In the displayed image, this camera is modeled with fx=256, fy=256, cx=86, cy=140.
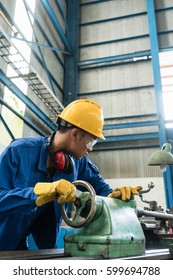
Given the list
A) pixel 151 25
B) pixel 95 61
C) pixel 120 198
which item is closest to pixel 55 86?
pixel 95 61

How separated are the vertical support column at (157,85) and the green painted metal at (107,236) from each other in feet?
13.9

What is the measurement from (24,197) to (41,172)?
1.22 feet

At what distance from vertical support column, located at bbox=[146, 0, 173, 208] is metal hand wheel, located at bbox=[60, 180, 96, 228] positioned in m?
4.36

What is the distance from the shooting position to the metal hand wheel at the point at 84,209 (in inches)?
41.7

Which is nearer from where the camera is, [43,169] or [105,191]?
[43,169]

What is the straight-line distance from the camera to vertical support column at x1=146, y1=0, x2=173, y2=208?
5164 millimetres

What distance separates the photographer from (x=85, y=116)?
5.19 feet

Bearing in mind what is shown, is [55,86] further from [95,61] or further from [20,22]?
[20,22]

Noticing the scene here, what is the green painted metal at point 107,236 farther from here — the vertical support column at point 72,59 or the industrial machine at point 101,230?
the vertical support column at point 72,59

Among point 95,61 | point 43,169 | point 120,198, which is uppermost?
point 95,61

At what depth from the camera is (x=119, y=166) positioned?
20.0 feet

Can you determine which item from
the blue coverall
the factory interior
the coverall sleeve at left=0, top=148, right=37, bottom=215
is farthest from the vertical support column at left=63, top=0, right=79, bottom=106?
the coverall sleeve at left=0, top=148, right=37, bottom=215

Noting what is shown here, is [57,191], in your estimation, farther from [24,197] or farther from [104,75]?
[104,75]

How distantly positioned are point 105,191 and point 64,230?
82.0 inches
